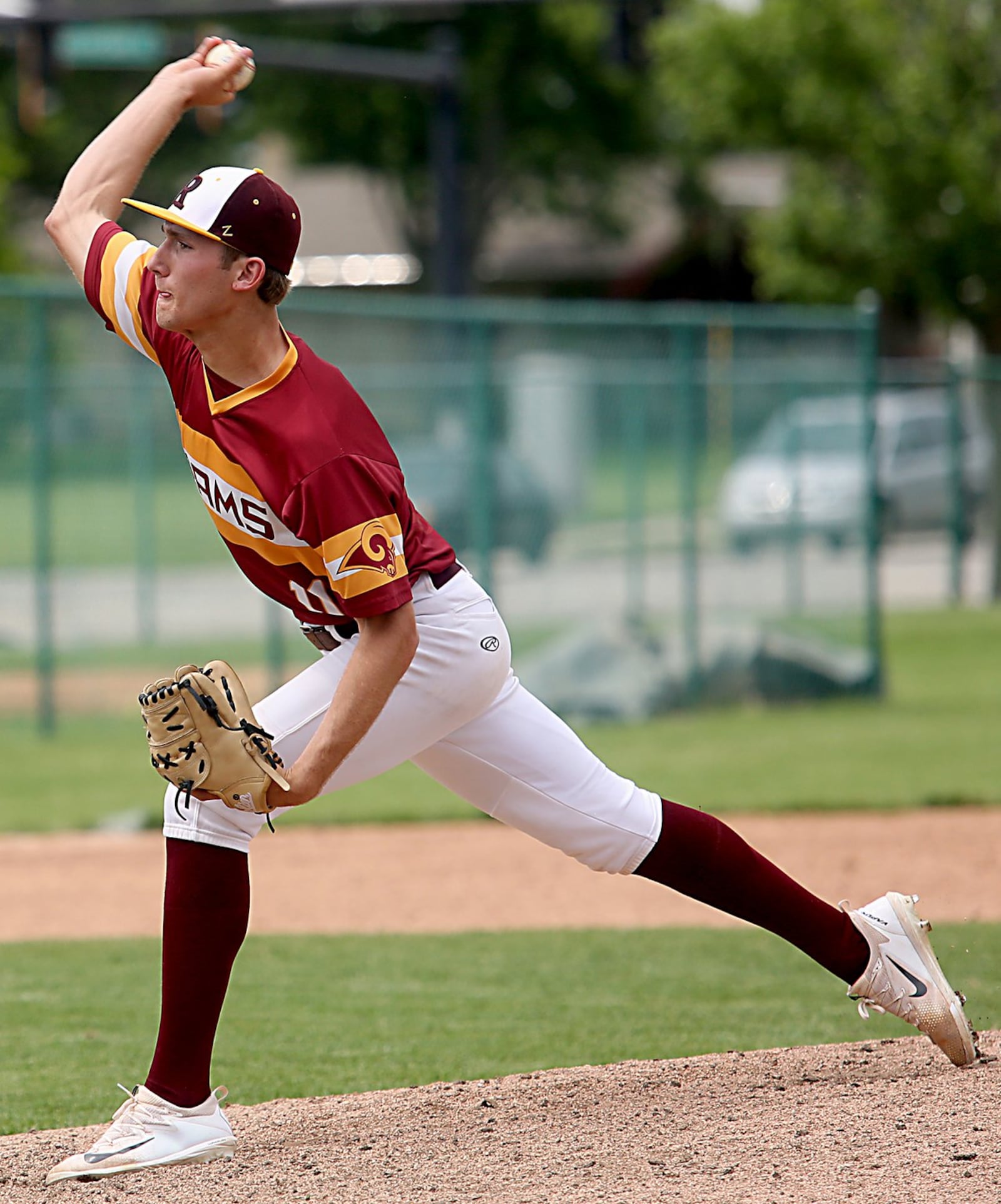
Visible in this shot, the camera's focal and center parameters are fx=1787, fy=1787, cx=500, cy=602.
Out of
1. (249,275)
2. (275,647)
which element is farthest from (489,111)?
(249,275)

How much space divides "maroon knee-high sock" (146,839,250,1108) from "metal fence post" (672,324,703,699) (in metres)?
8.67

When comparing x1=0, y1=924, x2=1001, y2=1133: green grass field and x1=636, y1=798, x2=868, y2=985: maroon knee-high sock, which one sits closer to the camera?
x1=636, y1=798, x2=868, y2=985: maroon knee-high sock

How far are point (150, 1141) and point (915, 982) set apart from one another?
5.39ft

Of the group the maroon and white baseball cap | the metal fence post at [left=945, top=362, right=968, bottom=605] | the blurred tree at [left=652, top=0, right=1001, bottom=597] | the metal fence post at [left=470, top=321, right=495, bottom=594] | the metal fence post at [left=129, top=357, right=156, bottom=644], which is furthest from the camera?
the metal fence post at [left=945, top=362, right=968, bottom=605]

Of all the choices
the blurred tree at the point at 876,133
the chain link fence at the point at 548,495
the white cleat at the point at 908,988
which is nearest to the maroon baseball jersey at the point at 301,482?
the white cleat at the point at 908,988

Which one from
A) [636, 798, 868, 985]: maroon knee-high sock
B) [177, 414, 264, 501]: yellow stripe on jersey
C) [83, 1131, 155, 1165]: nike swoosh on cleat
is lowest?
[83, 1131, 155, 1165]: nike swoosh on cleat

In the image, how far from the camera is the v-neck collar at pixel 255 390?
10.9 ft

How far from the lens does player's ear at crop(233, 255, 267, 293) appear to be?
3301 mm

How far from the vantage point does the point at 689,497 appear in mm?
12305

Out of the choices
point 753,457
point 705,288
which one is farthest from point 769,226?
point 705,288

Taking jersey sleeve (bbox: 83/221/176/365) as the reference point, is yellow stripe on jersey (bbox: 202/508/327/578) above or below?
below

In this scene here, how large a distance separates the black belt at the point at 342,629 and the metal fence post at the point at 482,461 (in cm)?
740

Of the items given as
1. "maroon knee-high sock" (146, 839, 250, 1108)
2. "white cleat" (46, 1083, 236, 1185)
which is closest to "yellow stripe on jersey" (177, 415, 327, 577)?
"maroon knee-high sock" (146, 839, 250, 1108)

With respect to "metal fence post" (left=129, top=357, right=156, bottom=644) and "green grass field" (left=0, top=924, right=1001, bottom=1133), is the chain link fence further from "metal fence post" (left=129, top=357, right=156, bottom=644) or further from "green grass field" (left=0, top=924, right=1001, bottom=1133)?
"green grass field" (left=0, top=924, right=1001, bottom=1133)
